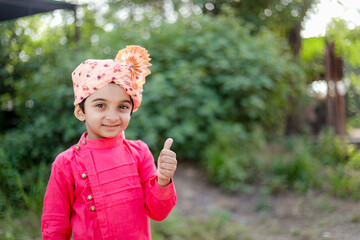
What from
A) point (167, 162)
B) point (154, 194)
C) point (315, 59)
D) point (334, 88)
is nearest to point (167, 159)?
point (167, 162)

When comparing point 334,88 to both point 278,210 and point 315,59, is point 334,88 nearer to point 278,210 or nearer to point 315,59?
point 315,59

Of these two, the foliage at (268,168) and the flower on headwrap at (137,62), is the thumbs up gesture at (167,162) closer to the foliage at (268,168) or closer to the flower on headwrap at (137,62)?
the flower on headwrap at (137,62)

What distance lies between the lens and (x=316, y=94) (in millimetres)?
11477

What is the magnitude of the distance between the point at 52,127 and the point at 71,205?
367 cm

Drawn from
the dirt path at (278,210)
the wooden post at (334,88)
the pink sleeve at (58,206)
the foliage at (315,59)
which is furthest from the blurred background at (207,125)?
the foliage at (315,59)

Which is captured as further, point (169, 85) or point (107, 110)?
point (169, 85)

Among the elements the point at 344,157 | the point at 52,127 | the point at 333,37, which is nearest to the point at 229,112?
the point at 344,157

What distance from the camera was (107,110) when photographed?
1.63 meters

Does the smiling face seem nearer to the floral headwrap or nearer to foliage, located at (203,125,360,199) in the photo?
the floral headwrap

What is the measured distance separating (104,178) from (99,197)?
8 cm

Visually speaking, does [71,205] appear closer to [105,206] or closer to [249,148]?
[105,206]

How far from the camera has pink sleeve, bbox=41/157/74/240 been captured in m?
1.57

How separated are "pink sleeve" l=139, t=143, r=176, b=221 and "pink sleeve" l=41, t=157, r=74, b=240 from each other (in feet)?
1.05

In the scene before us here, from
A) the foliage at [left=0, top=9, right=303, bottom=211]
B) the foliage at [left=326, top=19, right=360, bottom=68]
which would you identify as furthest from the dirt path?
the foliage at [left=326, top=19, right=360, bottom=68]
